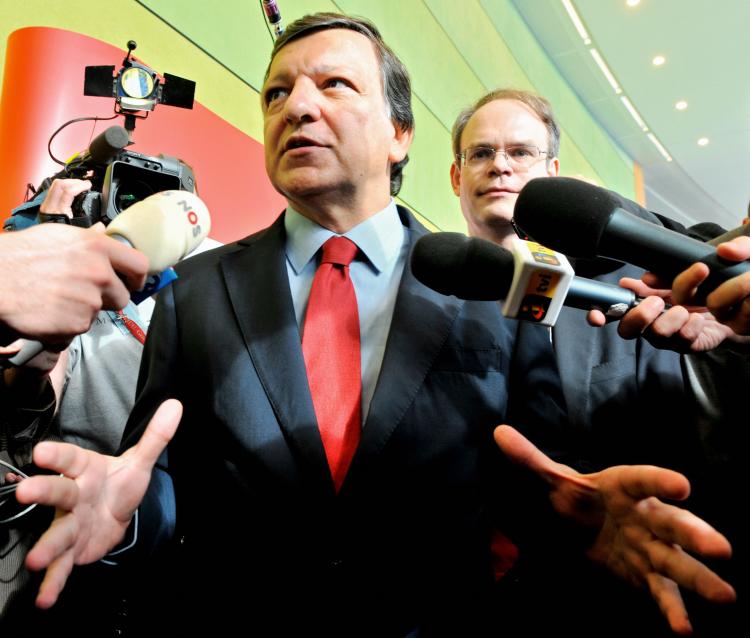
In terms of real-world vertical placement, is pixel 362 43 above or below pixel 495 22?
below

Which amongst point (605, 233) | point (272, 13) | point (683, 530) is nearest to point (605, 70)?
point (272, 13)

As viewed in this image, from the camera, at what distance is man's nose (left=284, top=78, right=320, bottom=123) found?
118 centimetres

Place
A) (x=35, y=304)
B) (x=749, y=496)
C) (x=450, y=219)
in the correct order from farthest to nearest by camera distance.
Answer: (x=450, y=219) < (x=749, y=496) < (x=35, y=304)

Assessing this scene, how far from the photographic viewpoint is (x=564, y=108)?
19.8 feet

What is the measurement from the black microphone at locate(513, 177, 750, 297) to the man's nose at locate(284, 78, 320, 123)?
622mm

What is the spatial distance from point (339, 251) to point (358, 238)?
0.20 ft

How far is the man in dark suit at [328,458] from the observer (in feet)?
2.75

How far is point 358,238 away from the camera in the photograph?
1.20 metres

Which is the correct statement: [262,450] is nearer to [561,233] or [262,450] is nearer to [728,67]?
[561,233]

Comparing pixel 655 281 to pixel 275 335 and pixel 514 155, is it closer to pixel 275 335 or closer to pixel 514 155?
pixel 275 335

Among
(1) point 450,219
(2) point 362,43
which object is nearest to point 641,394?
(2) point 362,43

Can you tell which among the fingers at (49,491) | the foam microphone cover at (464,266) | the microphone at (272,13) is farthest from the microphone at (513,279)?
the microphone at (272,13)

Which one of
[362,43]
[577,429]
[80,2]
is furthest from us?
[80,2]

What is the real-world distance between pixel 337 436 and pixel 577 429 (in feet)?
1.61
